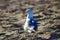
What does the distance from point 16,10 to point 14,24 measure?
1123mm

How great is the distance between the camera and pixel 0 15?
7.01m

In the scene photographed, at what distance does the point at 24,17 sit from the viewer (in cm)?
682

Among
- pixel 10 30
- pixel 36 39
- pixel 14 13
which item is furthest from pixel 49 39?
pixel 14 13

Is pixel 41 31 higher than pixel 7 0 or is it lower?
lower

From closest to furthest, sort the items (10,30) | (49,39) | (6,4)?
1. (49,39)
2. (10,30)
3. (6,4)

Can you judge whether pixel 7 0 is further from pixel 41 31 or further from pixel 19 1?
pixel 41 31

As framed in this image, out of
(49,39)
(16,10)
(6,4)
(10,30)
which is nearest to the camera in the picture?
(49,39)

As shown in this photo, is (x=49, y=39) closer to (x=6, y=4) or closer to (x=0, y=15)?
(x=0, y=15)

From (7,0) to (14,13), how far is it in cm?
148

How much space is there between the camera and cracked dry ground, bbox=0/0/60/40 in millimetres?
5730

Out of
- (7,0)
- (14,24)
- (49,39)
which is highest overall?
(7,0)

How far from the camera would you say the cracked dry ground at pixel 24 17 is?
18.8 feet

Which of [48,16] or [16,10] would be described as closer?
[48,16]

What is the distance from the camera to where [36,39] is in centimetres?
563
